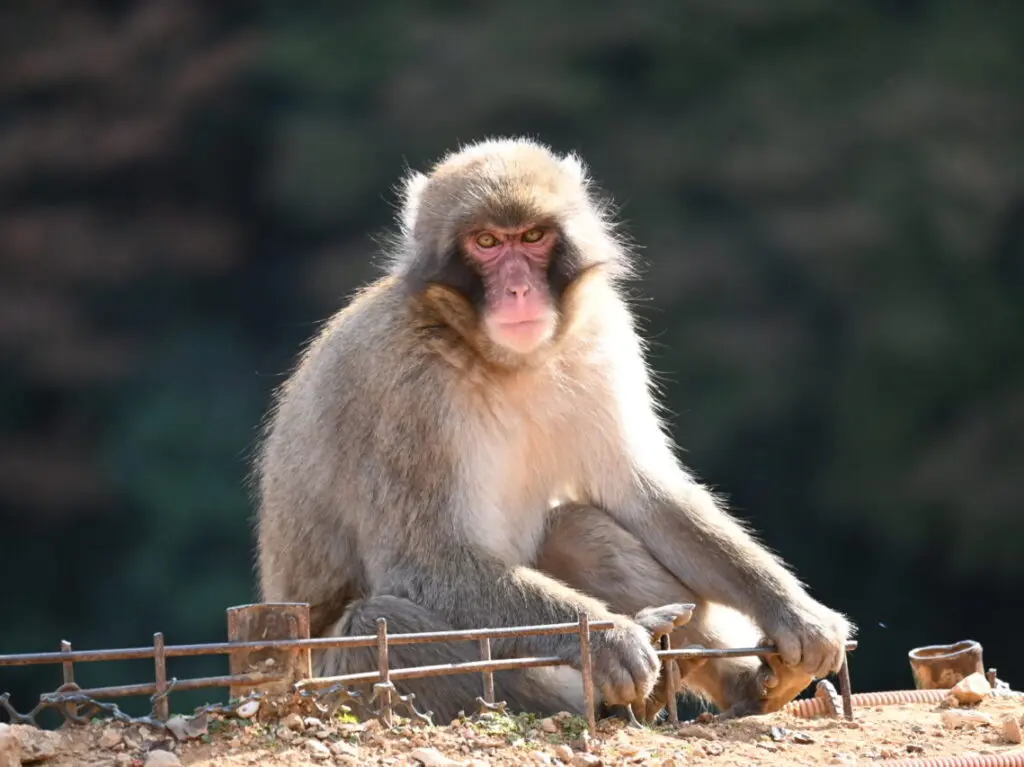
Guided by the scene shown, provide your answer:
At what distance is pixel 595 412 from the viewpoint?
5.66 m

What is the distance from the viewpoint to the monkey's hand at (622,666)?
178 inches

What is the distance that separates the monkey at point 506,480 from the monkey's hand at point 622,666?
128mm

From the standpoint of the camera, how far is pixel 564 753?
3.90 metres

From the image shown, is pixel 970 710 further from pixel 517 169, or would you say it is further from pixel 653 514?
pixel 517 169

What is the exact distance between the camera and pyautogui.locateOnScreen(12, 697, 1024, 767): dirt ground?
349 centimetres

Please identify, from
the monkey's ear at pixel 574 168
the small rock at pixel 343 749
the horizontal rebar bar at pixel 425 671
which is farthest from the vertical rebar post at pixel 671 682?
the monkey's ear at pixel 574 168

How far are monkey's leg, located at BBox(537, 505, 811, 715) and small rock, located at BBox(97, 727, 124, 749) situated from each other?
2202 millimetres

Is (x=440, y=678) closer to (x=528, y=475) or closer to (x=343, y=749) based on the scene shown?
(x=528, y=475)

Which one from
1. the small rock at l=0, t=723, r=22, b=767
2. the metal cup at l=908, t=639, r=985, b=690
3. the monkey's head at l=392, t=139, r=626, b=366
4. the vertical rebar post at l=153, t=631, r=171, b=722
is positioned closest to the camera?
the small rock at l=0, t=723, r=22, b=767

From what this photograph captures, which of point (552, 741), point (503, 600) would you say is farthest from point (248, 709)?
point (503, 600)

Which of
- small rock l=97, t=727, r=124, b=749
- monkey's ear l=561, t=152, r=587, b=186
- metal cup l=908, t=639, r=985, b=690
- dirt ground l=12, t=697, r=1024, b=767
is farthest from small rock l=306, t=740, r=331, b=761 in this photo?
metal cup l=908, t=639, r=985, b=690

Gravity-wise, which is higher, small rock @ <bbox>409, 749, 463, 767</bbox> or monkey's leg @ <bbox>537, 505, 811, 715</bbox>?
monkey's leg @ <bbox>537, 505, 811, 715</bbox>

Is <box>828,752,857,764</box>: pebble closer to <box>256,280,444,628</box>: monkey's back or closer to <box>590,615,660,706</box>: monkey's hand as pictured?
<box>590,615,660,706</box>: monkey's hand

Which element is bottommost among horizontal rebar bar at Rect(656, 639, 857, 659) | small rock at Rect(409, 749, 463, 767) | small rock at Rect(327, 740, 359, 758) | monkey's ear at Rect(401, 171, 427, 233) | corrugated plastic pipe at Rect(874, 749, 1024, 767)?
corrugated plastic pipe at Rect(874, 749, 1024, 767)
